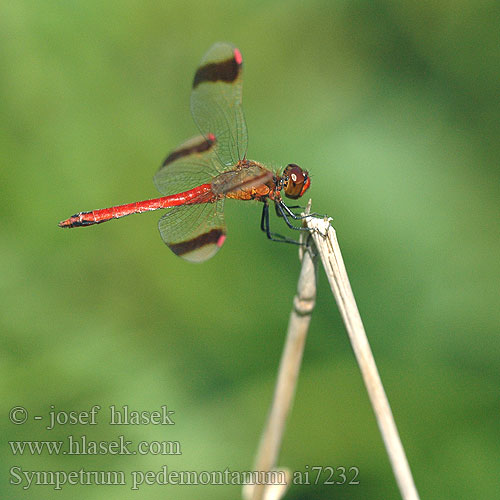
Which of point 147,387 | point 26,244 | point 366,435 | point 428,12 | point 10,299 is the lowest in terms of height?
point 366,435

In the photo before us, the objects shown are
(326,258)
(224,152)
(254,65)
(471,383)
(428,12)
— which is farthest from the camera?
(254,65)

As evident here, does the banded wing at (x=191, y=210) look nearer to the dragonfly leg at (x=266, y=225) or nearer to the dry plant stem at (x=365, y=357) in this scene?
the dragonfly leg at (x=266, y=225)

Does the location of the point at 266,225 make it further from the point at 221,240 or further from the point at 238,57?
the point at 238,57

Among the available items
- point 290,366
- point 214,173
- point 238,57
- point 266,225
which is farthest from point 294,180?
point 290,366

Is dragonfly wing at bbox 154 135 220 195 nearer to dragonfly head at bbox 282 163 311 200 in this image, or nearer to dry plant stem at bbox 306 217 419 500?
dragonfly head at bbox 282 163 311 200

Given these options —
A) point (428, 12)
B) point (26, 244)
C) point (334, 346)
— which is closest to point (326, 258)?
point (334, 346)

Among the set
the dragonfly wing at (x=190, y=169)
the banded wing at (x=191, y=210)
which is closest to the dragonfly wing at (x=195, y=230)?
the banded wing at (x=191, y=210)

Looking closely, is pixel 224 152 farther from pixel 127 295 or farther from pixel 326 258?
pixel 326 258
